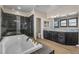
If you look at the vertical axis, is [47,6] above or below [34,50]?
above

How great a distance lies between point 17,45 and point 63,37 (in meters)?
0.88

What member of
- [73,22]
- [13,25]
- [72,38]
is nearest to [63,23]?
[73,22]

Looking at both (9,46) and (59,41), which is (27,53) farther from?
(59,41)

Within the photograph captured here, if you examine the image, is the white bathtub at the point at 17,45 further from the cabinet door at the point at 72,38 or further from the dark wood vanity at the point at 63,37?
the cabinet door at the point at 72,38

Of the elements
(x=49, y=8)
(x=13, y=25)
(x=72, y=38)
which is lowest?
(x=72, y=38)

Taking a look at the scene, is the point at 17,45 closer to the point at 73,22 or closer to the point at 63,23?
the point at 63,23

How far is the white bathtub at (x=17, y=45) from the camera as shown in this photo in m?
1.58

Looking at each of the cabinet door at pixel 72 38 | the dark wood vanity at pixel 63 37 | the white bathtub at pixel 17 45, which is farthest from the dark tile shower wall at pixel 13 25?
the cabinet door at pixel 72 38

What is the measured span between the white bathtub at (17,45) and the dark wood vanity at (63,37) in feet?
0.90

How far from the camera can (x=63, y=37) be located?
67.1 inches

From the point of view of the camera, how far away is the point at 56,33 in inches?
69.3

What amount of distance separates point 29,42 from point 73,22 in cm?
90
